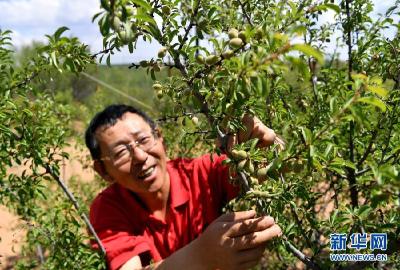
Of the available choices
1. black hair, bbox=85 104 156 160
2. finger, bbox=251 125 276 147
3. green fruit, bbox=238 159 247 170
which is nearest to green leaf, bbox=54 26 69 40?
green fruit, bbox=238 159 247 170

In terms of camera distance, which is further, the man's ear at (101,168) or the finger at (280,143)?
the man's ear at (101,168)

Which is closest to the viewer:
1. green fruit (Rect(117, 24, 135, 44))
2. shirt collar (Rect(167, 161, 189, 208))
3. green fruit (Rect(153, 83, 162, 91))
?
green fruit (Rect(117, 24, 135, 44))

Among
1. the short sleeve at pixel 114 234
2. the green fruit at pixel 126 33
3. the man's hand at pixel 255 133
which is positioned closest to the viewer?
the green fruit at pixel 126 33

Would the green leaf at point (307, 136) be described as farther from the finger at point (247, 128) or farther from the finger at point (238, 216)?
the finger at point (247, 128)

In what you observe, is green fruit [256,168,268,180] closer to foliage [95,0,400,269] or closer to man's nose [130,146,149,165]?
foliage [95,0,400,269]

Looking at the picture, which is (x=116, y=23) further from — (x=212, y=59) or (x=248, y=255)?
(x=248, y=255)

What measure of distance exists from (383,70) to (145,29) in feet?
4.63

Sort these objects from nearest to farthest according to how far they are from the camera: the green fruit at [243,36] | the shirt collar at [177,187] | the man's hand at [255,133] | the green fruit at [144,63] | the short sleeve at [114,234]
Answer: the green fruit at [243,36] → the green fruit at [144,63] → the man's hand at [255,133] → the short sleeve at [114,234] → the shirt collar at [177,187]

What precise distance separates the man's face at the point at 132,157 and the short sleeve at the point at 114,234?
0.17m

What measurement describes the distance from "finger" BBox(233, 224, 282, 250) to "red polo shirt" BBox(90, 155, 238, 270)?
81cm

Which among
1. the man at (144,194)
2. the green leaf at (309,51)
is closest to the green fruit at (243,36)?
the green leaf at (309,51)

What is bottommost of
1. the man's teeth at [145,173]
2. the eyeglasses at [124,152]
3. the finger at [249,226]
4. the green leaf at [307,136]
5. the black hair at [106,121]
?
the finger at [249,226]

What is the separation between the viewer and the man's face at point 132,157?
2.19 m

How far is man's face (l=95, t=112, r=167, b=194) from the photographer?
2.19 m
